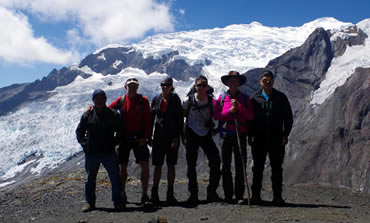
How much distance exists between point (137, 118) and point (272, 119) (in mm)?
2783

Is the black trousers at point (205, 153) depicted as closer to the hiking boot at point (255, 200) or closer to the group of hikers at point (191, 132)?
the group of hikers at point (191, 132)

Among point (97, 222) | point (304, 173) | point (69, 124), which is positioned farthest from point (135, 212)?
point (69, 124)

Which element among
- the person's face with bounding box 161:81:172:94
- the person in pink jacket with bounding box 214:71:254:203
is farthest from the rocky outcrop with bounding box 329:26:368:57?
the person's face with bounding box 161:81:172:94

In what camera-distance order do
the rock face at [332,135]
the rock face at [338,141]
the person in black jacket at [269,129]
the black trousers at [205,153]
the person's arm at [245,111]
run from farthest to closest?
the rock face at [332,135] → the rock face at [338,141] → the black trousers at [205,153] → the person in black jacket at [269,129] → the person's arm at [245,111]

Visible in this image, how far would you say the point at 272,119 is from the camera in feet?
27.9

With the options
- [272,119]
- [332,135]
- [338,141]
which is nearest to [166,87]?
[272,119]

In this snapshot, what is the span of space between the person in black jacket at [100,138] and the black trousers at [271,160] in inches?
111

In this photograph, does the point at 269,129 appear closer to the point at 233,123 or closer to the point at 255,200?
the point at 233,123

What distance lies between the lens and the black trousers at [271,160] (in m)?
8.55

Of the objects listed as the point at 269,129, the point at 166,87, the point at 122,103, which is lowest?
the point at 269,129

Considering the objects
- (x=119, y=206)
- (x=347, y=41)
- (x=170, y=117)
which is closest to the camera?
(x=119, y=206)

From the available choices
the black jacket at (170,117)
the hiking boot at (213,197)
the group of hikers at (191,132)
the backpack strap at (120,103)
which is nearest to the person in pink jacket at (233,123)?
the group of hikers at (191,132)

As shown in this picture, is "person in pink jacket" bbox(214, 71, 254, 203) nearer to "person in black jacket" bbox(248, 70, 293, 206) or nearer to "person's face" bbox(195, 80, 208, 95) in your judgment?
"person in black jacket" bbox(248, 70, 293, 206)

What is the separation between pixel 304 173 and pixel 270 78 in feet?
295
